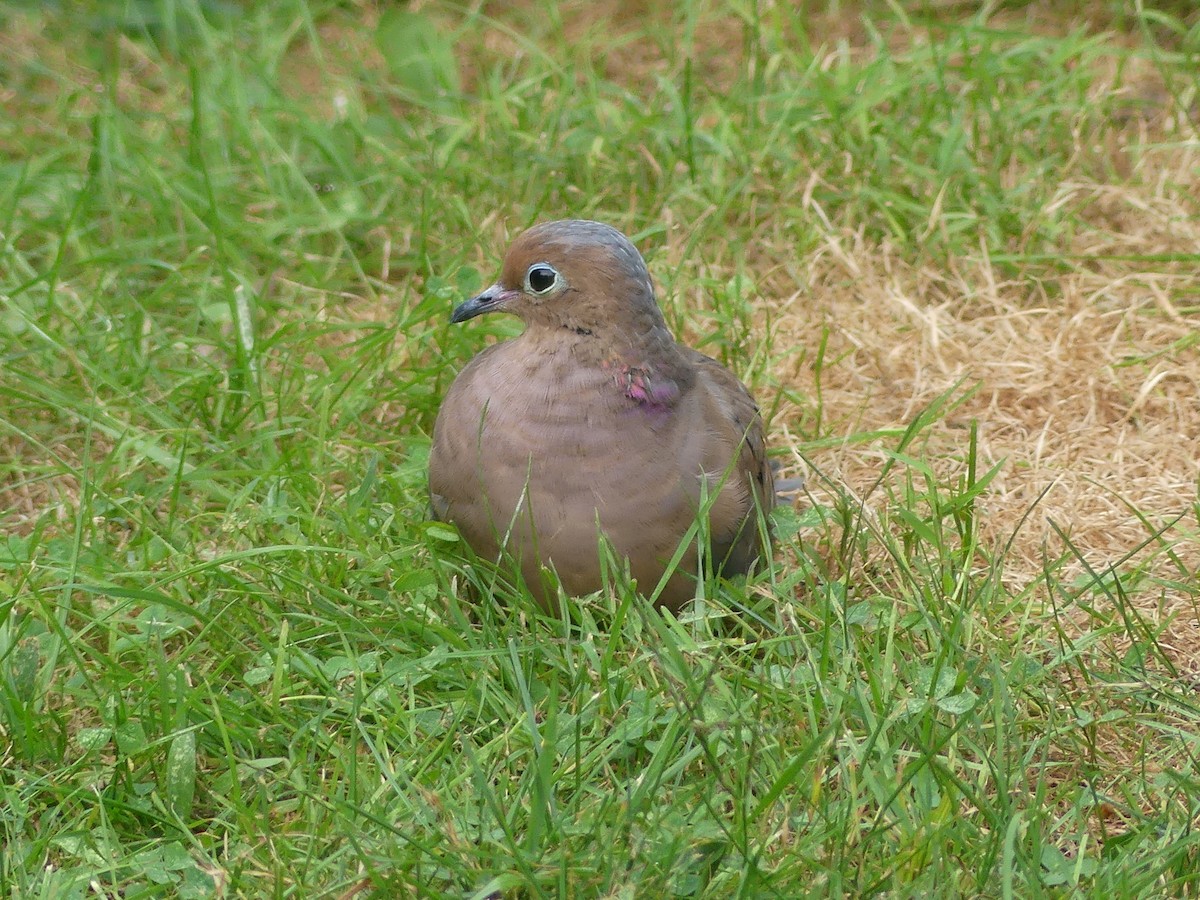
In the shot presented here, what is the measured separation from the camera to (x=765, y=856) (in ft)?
8.50

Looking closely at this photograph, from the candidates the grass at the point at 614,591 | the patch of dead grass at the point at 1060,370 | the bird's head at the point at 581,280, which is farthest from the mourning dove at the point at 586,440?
the patch of dead grass at the point at 1060,370

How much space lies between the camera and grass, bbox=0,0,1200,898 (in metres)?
2.71

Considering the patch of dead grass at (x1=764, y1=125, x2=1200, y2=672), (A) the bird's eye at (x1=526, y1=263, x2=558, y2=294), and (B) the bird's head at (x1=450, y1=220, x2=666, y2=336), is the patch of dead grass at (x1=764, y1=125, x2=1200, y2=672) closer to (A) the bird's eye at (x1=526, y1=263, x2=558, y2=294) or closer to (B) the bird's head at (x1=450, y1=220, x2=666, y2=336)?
(B) the bird's head at (x1=450, y1=220, x2=666, y2=336)

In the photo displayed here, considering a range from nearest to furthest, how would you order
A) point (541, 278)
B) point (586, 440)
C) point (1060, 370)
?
point (586, 440), point (541, 278), point (1060, 370)

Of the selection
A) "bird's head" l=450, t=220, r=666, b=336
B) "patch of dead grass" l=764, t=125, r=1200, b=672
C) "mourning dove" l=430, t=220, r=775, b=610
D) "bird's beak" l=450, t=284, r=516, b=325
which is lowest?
"patch of dead grass" l=764, t=125, r=1200, b=672

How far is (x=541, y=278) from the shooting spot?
3.35m

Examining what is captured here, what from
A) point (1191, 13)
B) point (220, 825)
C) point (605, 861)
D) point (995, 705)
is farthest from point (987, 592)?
point (1191, 13)

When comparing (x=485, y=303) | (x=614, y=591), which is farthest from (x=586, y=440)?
(x=485, y=303)

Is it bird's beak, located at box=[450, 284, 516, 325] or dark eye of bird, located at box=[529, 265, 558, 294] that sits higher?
dark eye of bird, located at box=[529, 265, 558, 294]

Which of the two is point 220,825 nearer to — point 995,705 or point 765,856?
point 765,856

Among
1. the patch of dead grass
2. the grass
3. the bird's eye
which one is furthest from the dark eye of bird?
the patch of dead grass

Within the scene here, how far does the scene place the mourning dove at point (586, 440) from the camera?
321 cm

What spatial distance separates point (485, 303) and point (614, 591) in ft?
2.44

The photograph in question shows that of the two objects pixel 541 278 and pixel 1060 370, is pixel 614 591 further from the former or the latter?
pixel 1060 370
